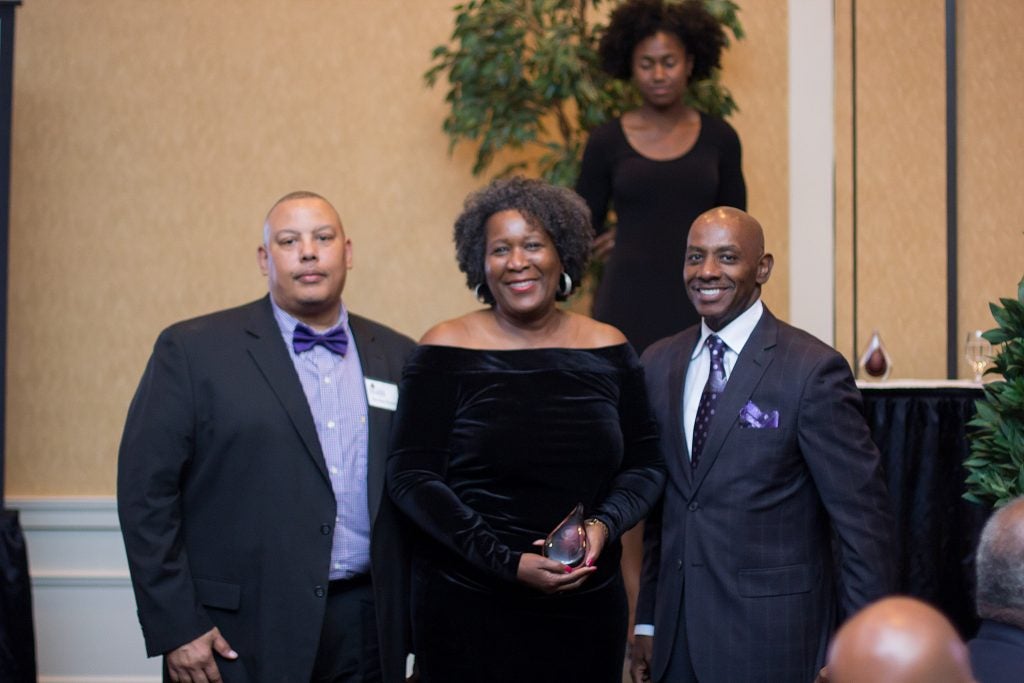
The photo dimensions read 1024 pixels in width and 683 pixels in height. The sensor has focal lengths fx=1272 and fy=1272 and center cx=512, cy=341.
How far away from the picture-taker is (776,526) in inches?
122

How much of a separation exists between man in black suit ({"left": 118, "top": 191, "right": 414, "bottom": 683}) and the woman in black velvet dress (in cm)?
14

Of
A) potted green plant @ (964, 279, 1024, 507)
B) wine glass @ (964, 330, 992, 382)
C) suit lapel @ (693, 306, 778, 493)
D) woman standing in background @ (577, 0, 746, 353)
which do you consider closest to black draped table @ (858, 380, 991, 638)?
wine glass @ (964, 330, 992, 382)

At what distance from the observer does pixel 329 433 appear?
3297 millimetres

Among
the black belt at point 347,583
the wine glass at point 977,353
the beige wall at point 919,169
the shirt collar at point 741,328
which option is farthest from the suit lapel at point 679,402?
the beige wall at point 919,169

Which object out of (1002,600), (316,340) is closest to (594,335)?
(316,340)

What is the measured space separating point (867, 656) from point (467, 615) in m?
1.82

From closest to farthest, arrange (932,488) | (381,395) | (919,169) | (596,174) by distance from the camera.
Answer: (381,395) < (932,488) < (596,174) < (919,169)

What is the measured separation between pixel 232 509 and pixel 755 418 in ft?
4.35

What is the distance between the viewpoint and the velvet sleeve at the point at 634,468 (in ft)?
10.5

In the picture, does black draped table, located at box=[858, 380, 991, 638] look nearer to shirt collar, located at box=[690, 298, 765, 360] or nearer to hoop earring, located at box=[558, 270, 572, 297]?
shirt collar, located at box=[690, 298, 765, 360]

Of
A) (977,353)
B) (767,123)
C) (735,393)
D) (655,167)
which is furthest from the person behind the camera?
(767,123)

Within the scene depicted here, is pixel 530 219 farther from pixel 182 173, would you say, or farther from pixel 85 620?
pixel 85 620

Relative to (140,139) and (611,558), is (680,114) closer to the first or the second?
(611,558)

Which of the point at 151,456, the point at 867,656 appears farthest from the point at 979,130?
the point at 867,656
